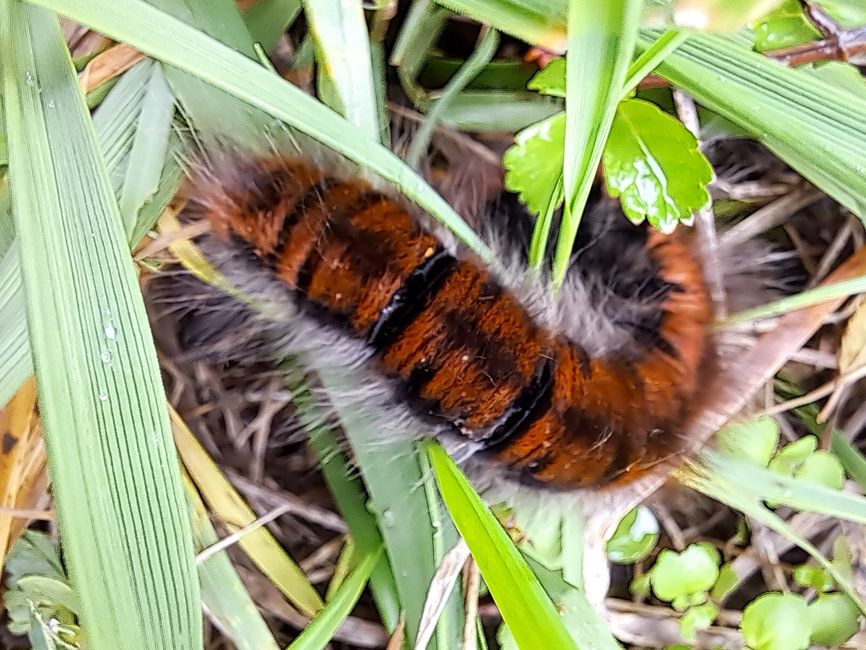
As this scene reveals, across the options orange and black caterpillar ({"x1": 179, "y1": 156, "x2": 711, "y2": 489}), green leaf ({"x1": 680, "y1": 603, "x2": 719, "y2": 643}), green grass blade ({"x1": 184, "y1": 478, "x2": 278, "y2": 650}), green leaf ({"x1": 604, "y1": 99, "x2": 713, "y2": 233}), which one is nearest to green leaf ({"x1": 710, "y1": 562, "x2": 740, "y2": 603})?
green leaf ({"x1": 680, "y1": 603, "x2": 719, "y2": 643})

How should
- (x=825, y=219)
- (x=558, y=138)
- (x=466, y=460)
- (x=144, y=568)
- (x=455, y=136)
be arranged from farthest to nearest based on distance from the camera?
(x=825, y=219) → (x=455, y=136) → (x=466, y=460) → (x=558, y=138) → (x=144, y=568)

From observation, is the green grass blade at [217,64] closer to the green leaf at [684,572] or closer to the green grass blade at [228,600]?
the green grass blade at [228,600]

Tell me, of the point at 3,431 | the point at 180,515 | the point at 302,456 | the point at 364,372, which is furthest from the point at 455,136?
the point at 3,431

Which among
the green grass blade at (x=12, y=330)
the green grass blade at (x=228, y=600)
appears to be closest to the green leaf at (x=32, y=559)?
the green grass blade at (x=228, y=600)

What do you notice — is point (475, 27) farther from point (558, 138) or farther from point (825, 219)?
point (825, 219)

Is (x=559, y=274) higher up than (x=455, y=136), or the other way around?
(x=455, y=136)
